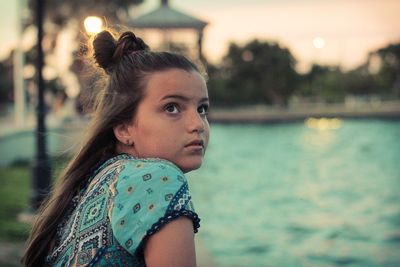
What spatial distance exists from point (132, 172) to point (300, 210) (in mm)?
9747

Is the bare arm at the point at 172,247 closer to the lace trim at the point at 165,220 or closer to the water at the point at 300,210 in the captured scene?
the lace trim at the point at 165,220

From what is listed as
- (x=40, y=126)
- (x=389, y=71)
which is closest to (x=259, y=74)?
(x=389, y=71)

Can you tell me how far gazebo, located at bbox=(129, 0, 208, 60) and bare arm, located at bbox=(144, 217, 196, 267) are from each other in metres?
15.0

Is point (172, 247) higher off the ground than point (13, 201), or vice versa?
point (13, 201)

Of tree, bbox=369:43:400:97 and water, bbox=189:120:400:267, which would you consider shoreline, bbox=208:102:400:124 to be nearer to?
tree, bbox=369:43:400:97

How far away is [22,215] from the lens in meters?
7.19

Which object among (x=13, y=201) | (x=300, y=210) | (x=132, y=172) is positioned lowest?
(x=132, y=172)

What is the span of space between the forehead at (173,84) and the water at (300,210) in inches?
187

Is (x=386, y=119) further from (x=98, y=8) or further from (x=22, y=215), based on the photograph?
(x=22, y=215)

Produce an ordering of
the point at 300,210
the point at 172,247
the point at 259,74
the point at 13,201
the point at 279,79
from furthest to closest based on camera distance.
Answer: the point at 259,74 < the point at 279,79 < the point at 300,210 < the point at 13,201 < the point at 172,247

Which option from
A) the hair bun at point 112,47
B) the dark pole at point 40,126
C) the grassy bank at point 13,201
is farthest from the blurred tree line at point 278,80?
the hair bun at point 112,47

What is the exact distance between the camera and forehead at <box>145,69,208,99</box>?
133cm

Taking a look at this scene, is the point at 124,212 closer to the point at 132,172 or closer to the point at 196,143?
the point at 132,172

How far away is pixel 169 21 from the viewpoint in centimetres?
1617
